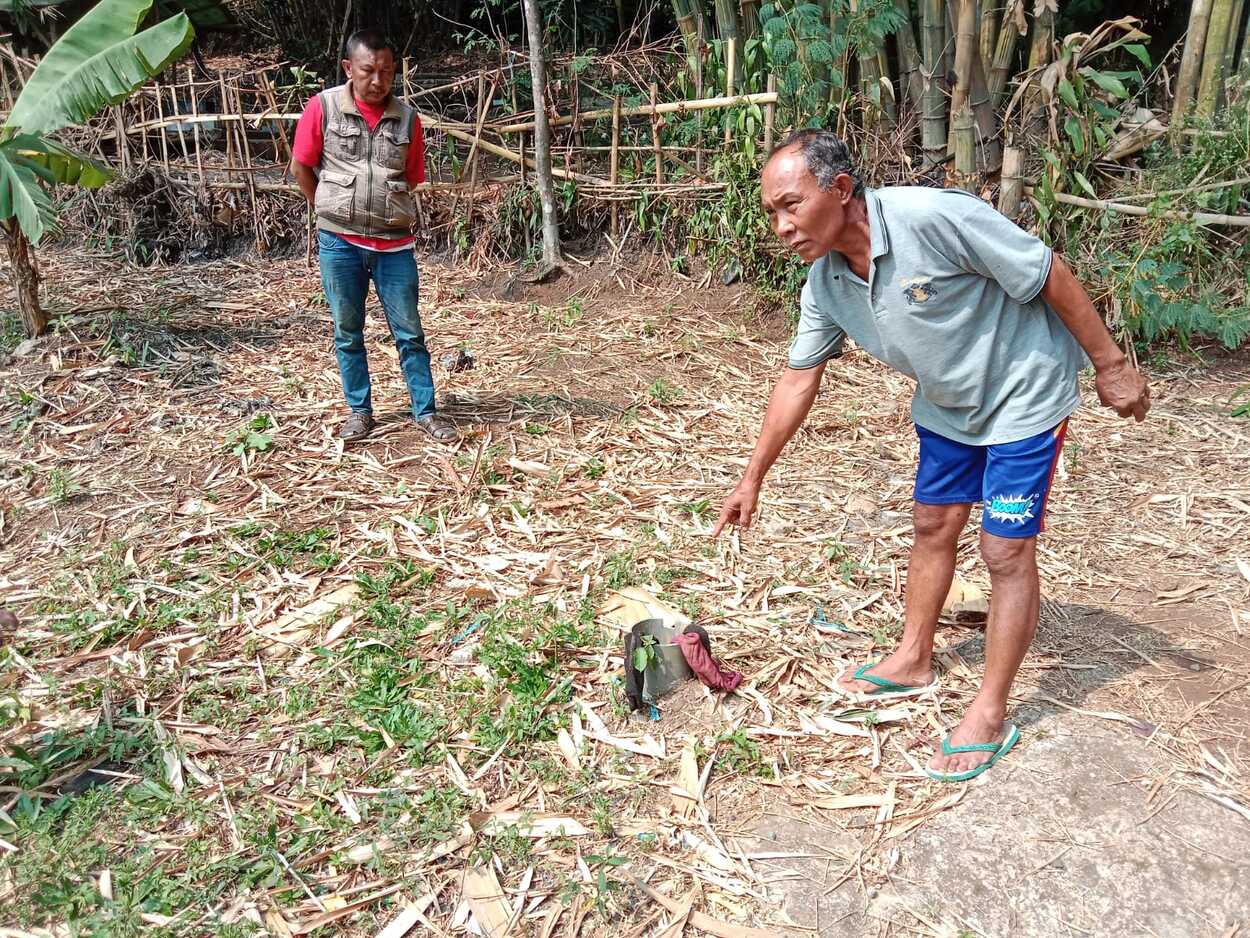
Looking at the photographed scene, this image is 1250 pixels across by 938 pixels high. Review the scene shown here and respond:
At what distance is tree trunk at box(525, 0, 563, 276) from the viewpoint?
675 centimetres

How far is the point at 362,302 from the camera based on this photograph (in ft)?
15.4

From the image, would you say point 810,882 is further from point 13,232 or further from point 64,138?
point 64,138

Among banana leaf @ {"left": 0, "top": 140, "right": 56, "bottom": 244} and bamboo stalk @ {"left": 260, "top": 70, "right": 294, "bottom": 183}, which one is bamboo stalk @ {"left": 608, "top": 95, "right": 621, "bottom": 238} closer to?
bamboo stalk @ {"left": 260, "top": 70, "right": 294, "bottom": 183}

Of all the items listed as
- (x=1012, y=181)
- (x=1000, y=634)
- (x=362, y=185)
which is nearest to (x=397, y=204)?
(x=362, y=185)

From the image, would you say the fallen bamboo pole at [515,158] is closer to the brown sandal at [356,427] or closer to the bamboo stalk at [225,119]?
the bamboo stalk at [225,119]

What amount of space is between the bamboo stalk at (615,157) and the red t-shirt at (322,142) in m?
2.87

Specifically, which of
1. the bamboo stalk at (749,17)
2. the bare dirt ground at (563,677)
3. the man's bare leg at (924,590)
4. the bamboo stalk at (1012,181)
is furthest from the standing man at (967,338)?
the bamboo stalk at (749,17)

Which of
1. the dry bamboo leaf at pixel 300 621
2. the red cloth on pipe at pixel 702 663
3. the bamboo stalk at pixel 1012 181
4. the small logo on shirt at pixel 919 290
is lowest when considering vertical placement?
the dry bamboo leaf at pixel 300 621

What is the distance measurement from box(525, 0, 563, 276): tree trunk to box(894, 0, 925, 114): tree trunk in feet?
8.08

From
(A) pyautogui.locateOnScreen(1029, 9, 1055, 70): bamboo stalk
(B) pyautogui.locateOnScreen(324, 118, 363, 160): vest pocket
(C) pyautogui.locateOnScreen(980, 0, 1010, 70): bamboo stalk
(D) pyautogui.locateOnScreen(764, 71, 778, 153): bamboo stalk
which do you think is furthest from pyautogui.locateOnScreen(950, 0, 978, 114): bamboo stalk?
(B) pyautogui.locateOnScreen(324, 118, 363, 160): vest pocket

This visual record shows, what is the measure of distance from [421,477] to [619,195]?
3689 millimetres

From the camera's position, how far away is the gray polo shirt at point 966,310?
7.59 ft

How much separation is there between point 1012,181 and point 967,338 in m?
3.76

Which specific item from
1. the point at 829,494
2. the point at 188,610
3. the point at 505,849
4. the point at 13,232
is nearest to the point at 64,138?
the point at 13,232
